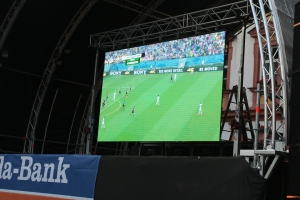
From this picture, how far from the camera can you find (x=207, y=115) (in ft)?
37.0

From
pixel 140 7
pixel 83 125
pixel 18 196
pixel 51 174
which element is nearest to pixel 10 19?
pixel 140 7

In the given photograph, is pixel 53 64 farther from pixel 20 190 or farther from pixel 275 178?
pixel 275 178

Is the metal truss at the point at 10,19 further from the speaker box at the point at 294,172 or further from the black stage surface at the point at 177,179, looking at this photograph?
the speaker box at the point at 294,172

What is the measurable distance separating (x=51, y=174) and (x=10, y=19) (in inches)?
257

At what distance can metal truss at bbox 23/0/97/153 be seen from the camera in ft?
51.7

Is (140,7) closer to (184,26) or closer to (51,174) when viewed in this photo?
(184,26)

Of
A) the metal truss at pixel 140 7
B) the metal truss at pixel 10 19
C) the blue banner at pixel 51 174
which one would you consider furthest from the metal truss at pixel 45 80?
the blue banner at pixel 51 174

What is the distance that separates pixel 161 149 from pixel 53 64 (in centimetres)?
524

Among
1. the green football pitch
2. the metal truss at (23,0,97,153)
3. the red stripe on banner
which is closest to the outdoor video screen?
the green football pitch

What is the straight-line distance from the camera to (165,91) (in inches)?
485

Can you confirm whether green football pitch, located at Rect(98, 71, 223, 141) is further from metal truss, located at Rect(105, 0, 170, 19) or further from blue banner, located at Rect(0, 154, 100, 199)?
metal truss, located at Rect(105, 0, 170, 19)

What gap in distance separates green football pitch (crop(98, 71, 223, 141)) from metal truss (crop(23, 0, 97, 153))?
2.91m

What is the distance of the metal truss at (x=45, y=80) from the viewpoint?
Answer: 51.7ft

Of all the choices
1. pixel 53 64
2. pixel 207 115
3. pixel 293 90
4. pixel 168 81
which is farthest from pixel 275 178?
pixel 53 64
